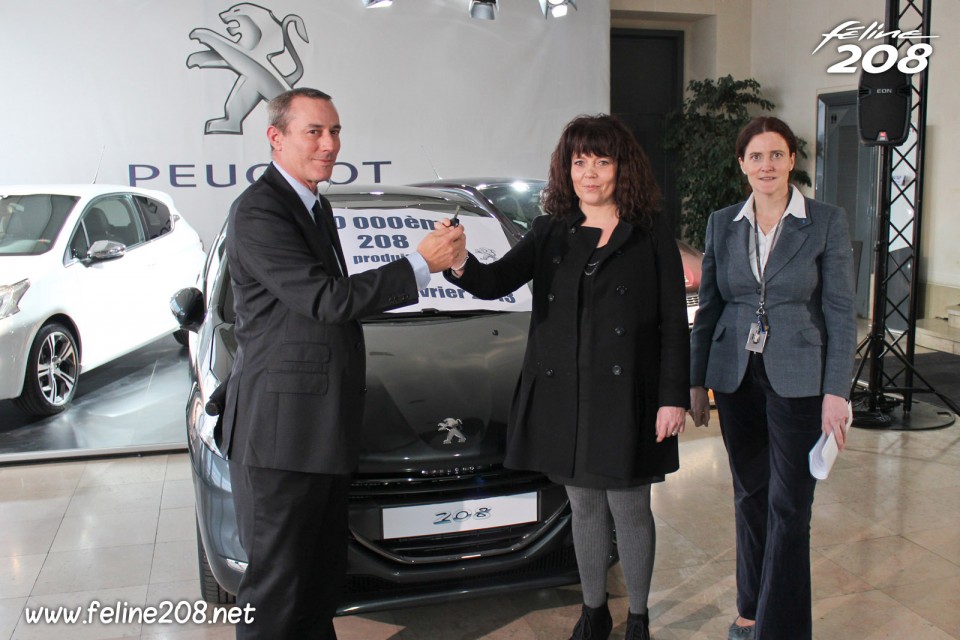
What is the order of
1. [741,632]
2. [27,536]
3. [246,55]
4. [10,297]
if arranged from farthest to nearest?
[246,55], [10,297], [27,536], [741,632]

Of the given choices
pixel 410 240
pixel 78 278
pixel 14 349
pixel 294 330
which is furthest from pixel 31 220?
pixel 294 330

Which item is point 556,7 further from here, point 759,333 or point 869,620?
point 869,620

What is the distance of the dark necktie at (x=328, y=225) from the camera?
196cm

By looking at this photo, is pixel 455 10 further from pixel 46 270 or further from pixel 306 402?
pixel 306 402

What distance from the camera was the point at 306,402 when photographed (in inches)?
73.3

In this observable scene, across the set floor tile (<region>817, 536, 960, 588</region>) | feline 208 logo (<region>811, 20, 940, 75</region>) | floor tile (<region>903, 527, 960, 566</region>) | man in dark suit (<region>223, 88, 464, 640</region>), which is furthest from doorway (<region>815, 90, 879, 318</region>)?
man in dark suit (<region>223, 88, 464, 640</region>)

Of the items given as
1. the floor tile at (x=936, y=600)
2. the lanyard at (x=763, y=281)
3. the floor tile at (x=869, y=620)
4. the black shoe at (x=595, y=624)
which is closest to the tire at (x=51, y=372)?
the black shoe at (x=595, y=624)

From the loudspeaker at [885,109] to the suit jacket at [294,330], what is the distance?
351 centimetres

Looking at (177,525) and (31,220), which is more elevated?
(31,220)

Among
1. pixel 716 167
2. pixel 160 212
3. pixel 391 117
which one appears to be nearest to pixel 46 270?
pixel 160 212

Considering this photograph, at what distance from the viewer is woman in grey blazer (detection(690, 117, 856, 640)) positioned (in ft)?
6.86

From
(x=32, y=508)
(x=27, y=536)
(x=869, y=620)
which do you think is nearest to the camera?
(x=869, y=620)

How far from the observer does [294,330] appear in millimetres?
1849

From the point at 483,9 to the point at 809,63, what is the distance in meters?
4.34
